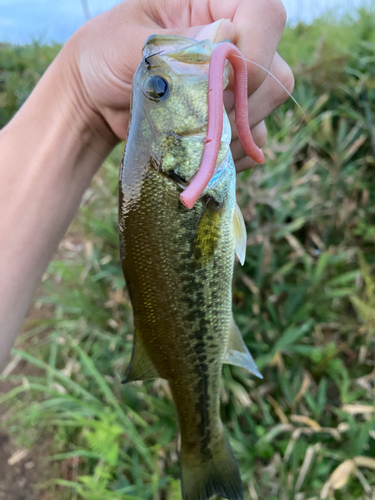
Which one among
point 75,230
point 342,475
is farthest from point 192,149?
point 75,230

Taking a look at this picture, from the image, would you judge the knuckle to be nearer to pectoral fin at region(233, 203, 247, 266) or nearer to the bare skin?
the bare skin

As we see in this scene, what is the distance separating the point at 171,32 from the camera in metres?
1.05

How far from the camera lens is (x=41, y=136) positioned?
144 centimetres

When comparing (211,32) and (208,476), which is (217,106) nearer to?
(211,32)

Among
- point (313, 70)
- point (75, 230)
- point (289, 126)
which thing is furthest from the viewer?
point (75, 230)

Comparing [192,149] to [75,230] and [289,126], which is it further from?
[75,230]

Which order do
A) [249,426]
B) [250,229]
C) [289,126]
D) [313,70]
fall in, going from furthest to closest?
[313,70] < [289,126] < [250,229] < [249,426]

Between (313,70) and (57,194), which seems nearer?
(57,194)

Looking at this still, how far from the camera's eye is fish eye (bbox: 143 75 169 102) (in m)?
0.88

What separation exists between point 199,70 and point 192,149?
20 cm

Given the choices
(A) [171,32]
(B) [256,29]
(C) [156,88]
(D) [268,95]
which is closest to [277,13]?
(B) [256,29]

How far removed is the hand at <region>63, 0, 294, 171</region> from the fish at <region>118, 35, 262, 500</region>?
0.17 m

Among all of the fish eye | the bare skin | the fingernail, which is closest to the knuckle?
the bare skin

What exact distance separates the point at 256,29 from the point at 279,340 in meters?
1.40
